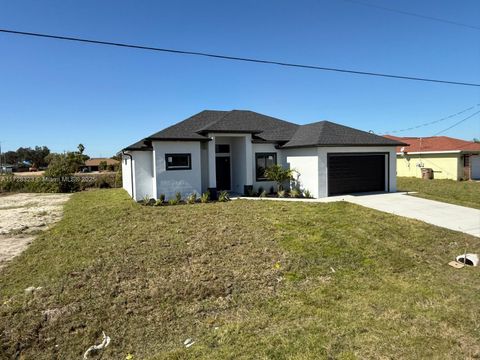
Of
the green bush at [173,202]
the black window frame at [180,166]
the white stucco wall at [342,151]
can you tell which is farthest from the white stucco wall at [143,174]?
the white stucco wall at [342,151]

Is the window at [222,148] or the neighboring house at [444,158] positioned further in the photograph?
the neighboring house at [444,158]

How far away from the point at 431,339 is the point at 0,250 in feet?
32.5

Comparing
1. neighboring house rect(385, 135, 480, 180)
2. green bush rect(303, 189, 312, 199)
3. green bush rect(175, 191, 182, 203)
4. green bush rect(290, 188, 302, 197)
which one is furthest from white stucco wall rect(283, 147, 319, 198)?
neighboring house rect(385, 135, 480, 180)

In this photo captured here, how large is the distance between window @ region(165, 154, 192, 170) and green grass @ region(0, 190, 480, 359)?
5.54m

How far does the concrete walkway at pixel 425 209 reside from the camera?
10328 millimetres

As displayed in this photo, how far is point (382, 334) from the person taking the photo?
14.4 feet

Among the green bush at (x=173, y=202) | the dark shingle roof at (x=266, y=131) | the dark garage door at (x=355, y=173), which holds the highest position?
the dark shingle roof at (x=266, y=131)

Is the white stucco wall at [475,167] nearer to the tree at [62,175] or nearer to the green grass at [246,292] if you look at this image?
the green grass at [246,292]

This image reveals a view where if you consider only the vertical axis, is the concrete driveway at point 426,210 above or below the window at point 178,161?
below

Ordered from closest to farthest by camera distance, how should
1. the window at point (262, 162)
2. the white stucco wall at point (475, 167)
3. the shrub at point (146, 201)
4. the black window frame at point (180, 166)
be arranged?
the shrub at point (146, 201) → the black window frame at point (180, 166) → the window at point (262, 162) → the white stucco wall at point (475, 167)

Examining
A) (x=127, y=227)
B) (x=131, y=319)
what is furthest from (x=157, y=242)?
(x=131, y=319)

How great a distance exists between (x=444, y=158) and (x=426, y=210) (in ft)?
62.2

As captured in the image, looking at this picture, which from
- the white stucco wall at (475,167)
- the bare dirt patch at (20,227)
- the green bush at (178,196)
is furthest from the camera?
the white stucco wall at (475,167)

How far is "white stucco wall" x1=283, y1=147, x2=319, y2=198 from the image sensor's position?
1565cm
